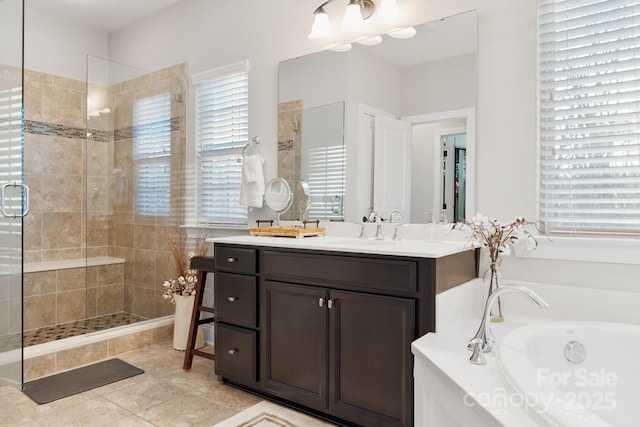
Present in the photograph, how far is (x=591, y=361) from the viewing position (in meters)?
1.72

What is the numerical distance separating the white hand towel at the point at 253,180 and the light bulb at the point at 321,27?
923 mm

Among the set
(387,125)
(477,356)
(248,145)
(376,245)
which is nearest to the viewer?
(477,356)

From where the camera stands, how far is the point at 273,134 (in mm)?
3166

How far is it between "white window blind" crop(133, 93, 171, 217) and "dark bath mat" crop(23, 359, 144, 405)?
47.7 inches

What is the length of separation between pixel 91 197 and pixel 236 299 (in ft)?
5.36

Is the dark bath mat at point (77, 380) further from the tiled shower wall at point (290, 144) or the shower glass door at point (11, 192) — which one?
the tiled shower wall at point (290, 144)

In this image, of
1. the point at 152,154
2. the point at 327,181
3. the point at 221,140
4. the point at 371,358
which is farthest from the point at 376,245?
the point at 152,154

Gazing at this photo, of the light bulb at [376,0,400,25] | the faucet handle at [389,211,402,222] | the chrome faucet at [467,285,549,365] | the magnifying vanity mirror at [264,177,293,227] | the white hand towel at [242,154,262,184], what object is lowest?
the chrome faucet at [467,285,549,365]

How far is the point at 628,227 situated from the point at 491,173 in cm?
64

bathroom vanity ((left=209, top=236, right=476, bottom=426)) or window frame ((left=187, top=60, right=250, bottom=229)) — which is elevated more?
window frame ((left=187, top=60, right=250, bottom=229))

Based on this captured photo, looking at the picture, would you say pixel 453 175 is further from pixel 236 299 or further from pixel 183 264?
pixel 183 264

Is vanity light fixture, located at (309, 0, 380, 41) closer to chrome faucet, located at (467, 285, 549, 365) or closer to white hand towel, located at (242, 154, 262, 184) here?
white hand towel, located at (242, 154, 262, 184)

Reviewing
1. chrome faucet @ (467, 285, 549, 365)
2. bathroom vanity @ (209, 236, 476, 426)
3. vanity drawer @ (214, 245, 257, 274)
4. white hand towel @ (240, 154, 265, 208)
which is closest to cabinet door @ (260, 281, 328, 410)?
bathroom vanity @ (209, 236, 476, 426)

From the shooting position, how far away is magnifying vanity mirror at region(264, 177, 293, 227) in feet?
10.1
